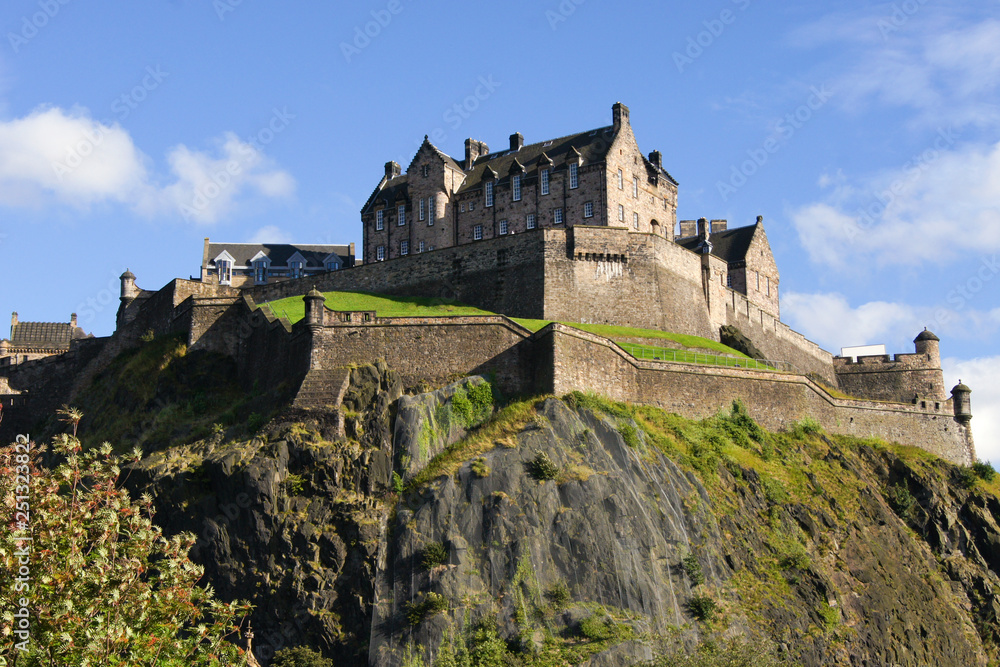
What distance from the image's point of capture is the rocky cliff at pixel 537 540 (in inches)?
1534

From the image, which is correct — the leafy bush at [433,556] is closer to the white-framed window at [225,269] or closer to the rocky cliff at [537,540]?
the rocky cliff at [537,540]

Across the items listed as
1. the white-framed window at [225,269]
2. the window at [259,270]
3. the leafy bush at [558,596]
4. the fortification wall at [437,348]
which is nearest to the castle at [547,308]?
the fortification wall at [437,348]

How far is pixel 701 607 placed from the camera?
3991 cm

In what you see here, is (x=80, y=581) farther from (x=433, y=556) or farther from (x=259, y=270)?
(x=259, y=270)

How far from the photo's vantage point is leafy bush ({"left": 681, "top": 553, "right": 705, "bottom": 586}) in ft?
134

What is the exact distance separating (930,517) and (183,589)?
137ft

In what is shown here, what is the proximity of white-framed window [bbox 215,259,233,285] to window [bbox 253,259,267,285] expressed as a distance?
5.92 ft

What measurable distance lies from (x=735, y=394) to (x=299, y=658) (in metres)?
24.8

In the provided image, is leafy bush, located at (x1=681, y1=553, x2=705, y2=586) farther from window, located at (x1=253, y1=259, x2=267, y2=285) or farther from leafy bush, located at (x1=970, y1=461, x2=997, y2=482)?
window, located at (x1=253, y1=259, x2=267, y2=285)

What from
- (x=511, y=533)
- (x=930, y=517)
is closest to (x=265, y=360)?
(x=511, y=533)

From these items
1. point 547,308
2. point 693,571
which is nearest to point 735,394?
point 547,308

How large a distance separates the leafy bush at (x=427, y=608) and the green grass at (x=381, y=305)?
1983 centimetres

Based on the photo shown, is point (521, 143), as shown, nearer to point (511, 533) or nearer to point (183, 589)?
point (511, 533)

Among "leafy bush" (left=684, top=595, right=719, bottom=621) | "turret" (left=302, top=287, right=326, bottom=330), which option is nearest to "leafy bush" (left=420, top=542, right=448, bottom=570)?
"leafy bush" (left=684, top=595, right=719, bottom=621)
